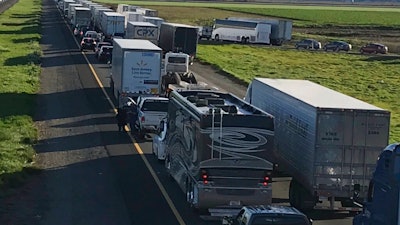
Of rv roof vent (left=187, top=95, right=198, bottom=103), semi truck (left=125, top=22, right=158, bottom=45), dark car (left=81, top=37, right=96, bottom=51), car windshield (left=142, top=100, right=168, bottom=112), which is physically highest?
semi truck (left=125, top=22, right=158, bottom=45)

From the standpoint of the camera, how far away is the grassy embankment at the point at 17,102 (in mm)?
27062

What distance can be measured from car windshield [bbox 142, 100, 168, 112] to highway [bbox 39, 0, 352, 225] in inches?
49.3

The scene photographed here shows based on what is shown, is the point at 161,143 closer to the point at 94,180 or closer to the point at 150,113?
the point at 94,180

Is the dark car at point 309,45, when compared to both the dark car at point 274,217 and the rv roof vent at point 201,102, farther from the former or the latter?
the dark car at point 274,217

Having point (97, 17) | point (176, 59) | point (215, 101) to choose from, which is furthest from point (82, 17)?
point (215, 101)

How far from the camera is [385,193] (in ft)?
53.0

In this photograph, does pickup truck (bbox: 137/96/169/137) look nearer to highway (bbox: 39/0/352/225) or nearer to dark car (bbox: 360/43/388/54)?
highway (bbox: 39/0/352/225)

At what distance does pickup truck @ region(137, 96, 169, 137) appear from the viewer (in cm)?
3397

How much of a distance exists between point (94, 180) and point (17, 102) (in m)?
18.2

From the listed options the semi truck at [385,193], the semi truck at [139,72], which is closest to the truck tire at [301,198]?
A: the semi truck at [385,193]

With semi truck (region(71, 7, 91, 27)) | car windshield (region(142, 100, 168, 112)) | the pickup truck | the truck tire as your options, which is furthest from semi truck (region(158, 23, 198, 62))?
the truck tire

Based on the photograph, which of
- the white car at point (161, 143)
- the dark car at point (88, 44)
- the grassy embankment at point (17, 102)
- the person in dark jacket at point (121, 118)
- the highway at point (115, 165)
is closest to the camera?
the highway at point (115, 165)

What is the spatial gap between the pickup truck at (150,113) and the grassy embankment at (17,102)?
420cm

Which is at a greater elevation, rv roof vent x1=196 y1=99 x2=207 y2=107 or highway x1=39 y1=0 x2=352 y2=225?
rv roof vent x1=196 y1=99 x2=207 y2=107
